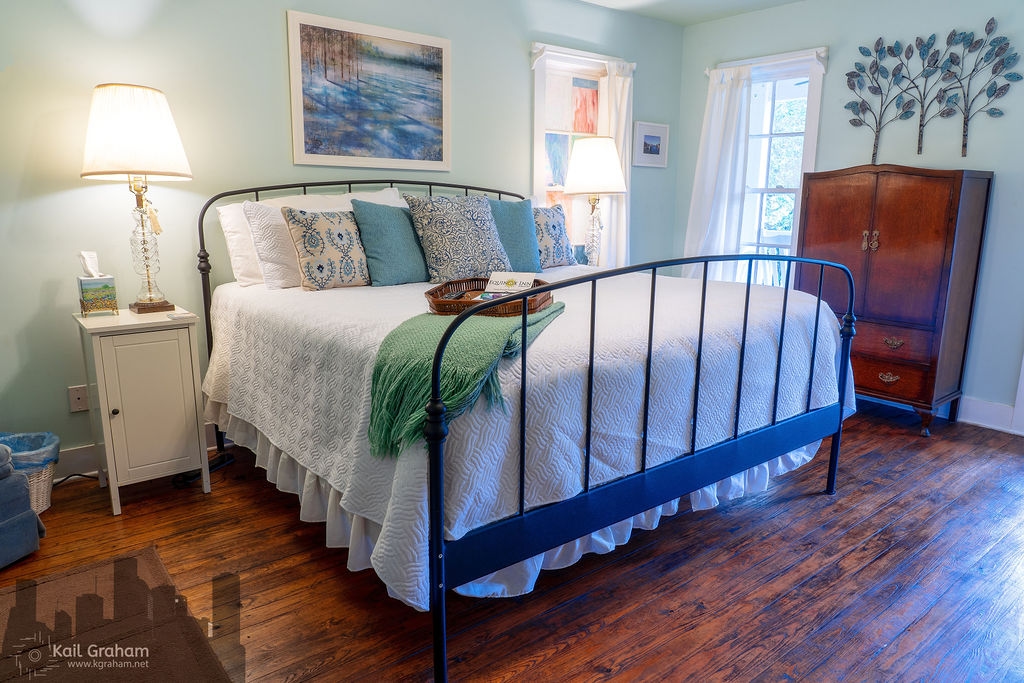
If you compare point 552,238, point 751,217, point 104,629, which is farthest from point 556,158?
point 104,629

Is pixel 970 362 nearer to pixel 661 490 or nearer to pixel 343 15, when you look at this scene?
pixel 661 490

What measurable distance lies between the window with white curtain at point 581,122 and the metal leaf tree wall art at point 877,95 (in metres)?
1.32

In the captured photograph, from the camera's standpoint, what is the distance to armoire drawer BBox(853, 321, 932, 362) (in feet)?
10.8

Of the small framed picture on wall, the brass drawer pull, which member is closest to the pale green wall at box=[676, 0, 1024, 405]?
the brass drawer pull

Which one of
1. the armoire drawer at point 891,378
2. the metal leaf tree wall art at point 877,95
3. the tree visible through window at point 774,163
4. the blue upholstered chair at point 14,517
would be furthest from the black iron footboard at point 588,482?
the tree visible through window at point 774,163

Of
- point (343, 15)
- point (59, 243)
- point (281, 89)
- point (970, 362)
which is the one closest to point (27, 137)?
point (59, 243)

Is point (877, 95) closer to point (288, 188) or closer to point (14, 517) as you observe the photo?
point (288, 188)

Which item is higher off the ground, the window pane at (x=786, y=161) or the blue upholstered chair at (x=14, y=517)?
the window pane at (x=786, y=161)

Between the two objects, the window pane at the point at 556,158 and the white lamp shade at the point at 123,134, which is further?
the window pane at the point at 556,158

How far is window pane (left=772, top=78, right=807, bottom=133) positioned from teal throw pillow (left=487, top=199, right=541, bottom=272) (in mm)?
2117

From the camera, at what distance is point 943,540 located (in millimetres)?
2256

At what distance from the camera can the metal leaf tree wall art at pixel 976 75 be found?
10.4 feet

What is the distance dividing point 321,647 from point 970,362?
351cm

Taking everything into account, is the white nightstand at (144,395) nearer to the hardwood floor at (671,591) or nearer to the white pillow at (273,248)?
the hardwood floor at (671,591)
